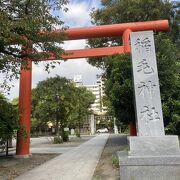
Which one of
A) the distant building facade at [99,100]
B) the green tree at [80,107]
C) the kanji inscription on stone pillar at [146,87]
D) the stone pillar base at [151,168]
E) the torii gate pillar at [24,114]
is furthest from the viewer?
the green tree at [80,107]

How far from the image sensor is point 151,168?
7.04 metres

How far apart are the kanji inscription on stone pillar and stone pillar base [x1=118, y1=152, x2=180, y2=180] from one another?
1.04 meters

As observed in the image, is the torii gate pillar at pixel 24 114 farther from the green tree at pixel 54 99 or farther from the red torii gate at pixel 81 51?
the green tree at pixel 54 99

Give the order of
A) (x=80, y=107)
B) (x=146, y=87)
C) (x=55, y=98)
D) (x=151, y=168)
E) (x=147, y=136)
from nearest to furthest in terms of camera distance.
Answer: (x=151, y=168) < (x=147, y=136) < (x=146, y=87) < (x=55, y=98) < (x=80, y=107)

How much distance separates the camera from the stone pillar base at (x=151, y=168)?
6.96 metres

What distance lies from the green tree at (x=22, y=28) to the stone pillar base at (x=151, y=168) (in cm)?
529

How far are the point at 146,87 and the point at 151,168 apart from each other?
235 cm

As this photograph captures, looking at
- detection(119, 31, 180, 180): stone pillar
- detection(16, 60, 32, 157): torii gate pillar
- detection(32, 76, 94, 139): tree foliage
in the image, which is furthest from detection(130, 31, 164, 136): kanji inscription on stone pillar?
detection(32, 76, 94, 139): tree foliage

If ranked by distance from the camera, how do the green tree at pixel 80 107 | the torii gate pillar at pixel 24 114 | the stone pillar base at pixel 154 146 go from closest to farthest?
the stone pillar base at pixel 154 146 < the torii gate pillar at pixel 24 114 < the green tree at pixel 80 107

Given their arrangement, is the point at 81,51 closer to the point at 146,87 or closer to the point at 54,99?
the point at 146,87

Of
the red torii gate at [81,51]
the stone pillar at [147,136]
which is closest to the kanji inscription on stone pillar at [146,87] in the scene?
the stone pillar at [147,136]

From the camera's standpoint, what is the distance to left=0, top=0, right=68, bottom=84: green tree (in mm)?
9473

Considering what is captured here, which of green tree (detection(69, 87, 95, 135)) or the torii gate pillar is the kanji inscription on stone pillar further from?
green tree (detection(69, 87, 95, 135))

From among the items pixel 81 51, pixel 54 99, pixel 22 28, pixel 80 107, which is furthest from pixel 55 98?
pixel 22 28
